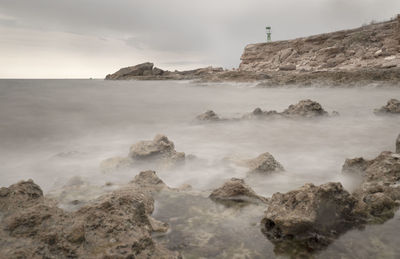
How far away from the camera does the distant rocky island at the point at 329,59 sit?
1583cm

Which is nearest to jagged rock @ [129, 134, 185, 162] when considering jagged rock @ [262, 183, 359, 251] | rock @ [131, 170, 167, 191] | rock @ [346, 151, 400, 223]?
rock @ [131, 170, 167, 191]

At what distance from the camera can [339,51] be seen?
2548 centimetres

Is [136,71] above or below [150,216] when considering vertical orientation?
above

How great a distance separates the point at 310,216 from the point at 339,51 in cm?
2703

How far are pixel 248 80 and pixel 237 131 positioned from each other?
52.3ft

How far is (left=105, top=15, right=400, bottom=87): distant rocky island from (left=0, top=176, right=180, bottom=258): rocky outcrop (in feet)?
49.5

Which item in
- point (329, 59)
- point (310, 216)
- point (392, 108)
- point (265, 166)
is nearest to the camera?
point (310, 216)

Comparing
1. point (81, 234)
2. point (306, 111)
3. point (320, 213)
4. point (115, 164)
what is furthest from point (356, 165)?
point (306, 111)

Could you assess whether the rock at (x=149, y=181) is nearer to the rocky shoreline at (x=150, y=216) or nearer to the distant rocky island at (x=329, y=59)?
the rocky shoreline at (x=150, y=216)

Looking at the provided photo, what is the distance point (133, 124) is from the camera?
367 inches

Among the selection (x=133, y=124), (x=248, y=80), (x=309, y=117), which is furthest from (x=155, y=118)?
(x=248, y=80)

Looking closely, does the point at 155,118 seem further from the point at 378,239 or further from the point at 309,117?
the point at 378,239

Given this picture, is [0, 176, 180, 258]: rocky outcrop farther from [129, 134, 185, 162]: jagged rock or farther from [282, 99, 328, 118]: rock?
[282, 99, 328, 118]: rock

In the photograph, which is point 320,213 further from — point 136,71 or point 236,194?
point 136,71
